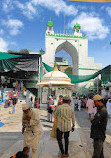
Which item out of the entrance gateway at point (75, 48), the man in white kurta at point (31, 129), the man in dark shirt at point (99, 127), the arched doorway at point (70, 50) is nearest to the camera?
the man in dark shirt at point (99, 127)

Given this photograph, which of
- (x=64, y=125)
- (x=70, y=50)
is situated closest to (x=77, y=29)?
(x=70, y=50)

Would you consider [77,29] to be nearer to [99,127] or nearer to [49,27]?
[49,27]

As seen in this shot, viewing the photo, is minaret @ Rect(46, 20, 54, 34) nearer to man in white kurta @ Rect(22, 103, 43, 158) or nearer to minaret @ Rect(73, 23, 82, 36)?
minaret @ Rect(73, 23, 82, 36)

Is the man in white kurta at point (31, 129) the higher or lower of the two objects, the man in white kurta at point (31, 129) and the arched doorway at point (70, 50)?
the lower

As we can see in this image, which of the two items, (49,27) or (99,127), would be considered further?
(49,27)

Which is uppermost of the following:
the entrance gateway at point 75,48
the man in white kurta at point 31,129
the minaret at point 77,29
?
the minaret at point 77,29

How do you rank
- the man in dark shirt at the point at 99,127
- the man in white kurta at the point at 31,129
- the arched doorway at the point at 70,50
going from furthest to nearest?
the arched doorway at the point at 70,50
the man in white kurta at the point at 31,129
the man in dark shirt at the point at 99,127

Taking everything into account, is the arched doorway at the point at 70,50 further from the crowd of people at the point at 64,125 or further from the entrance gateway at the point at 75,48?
the crowd of people at the point at 64,125

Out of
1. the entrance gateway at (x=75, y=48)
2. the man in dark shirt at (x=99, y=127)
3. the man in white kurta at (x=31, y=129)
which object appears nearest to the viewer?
the man in dark shirt at (x=99, y=127)

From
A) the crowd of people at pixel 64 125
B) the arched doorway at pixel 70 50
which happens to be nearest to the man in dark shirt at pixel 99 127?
the crowd of people at pixel 64 125

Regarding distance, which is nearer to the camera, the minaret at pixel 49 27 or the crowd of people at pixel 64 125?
the crowd of people at pixel 64 125

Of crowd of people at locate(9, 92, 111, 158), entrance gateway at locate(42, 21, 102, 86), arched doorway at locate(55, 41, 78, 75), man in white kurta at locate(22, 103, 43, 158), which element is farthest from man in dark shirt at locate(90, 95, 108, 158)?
arched doorway at locate(55, 41, 78, 75)

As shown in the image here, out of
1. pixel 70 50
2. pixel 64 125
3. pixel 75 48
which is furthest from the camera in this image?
pixel 70 50

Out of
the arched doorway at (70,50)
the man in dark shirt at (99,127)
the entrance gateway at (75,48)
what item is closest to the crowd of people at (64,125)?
the man in dark shirt at (99,127)
